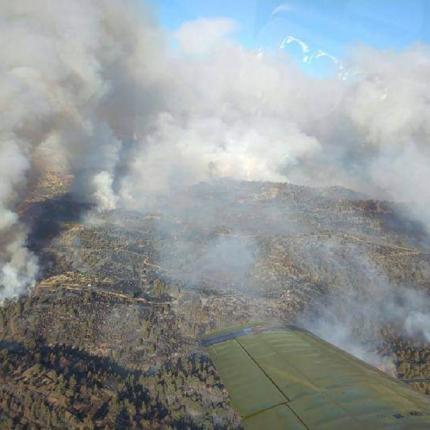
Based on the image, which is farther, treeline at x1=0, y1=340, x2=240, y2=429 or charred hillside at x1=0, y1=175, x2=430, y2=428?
charred hillside at x1=0, y1=175, x2=430, y2=428

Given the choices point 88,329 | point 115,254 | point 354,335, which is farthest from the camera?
point 115,254

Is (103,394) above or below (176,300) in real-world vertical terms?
below

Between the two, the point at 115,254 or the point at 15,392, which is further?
the point at 115,254

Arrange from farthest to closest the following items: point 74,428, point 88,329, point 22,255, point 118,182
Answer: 1. point 118,182
2. point 22,255
3. point 88,329
4. point 74,428

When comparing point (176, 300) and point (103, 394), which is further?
point (176, 300)

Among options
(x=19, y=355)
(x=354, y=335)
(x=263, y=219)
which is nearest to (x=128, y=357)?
(x=19, y=355)

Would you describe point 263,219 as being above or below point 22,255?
above

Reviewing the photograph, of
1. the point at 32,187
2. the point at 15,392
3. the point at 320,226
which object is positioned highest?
the point at 32,187

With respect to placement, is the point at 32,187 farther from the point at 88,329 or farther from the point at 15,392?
the point at 15,392
